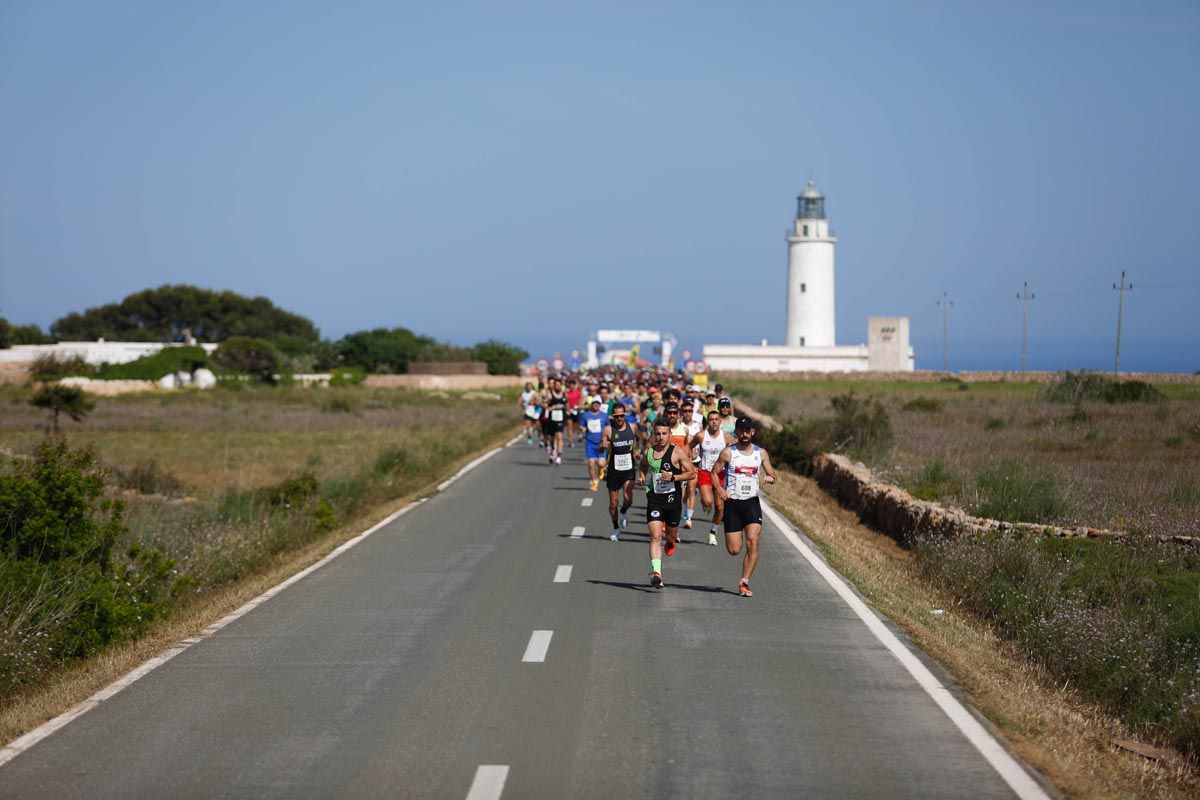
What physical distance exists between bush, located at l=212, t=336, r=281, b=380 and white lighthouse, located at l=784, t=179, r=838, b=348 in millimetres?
43668

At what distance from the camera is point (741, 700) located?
10.1m

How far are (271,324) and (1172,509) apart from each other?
475 ft

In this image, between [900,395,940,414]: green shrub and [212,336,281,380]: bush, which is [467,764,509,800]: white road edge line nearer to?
[900,395,940,414]: green shrub

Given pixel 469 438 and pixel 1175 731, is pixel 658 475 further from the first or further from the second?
pixel 469 438

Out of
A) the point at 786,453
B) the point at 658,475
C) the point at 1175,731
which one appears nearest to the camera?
the point at 1175,731

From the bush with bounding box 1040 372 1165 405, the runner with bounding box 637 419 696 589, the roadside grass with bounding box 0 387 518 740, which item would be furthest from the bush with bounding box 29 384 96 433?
the runner with bounding box 637 419 696 589

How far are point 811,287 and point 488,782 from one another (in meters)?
120

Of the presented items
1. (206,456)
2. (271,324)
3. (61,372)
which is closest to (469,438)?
(206,456)

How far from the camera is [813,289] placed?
126m

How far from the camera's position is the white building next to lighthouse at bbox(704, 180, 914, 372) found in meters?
117

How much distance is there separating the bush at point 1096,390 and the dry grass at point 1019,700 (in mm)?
40142

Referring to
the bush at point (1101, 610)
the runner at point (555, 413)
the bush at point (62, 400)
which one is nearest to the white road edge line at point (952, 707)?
the bush at point (1101, 610)

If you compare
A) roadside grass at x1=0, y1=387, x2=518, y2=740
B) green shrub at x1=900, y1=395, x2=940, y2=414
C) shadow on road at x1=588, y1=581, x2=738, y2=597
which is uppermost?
green shrub at x1=900, y1=395, x2=940, y2=414

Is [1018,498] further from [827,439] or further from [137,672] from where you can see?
[827,439]
